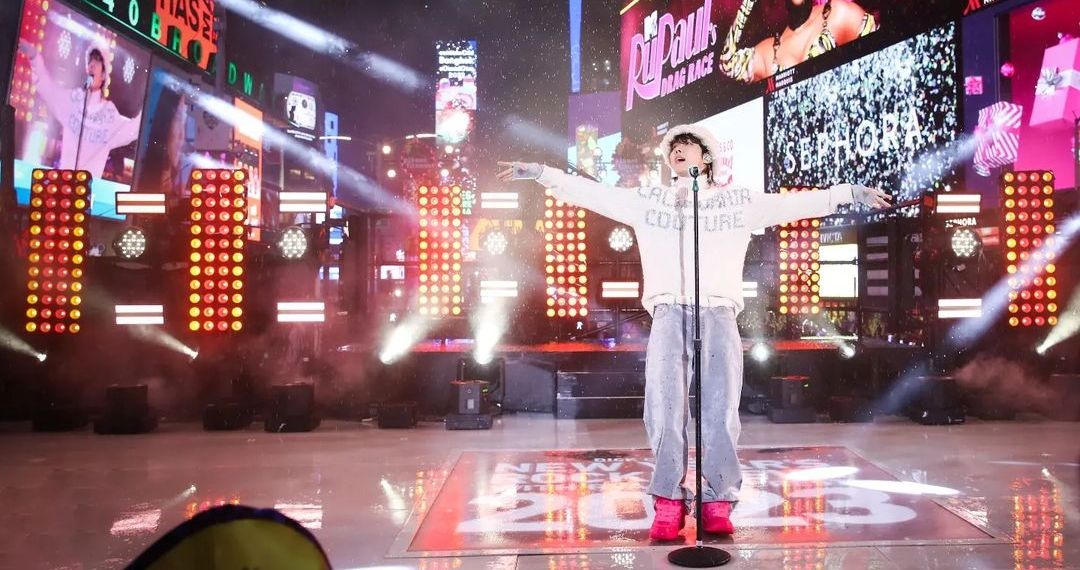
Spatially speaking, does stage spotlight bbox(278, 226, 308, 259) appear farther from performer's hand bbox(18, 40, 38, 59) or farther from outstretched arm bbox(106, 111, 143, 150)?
outstretched arm bbox(106, 111, 143, 150)

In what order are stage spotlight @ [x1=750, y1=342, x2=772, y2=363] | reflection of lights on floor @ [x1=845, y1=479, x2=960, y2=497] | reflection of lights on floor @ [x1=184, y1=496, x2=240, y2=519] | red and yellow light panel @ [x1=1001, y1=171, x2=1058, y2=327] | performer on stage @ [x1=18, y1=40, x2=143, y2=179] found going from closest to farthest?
reflection of lights on floor @ [x1=184, y1=496, x2=240, y2=519]
reflection of lights on floor @ [x1=845, y1=479, x2=960, y2=497]
red and yellow light panel @ [x1=1001, y1=171, x2=1058, y2=327]
stage spotlight @ [x1=750, y1=342, x2=772, y2=363]
performer on stage @ [x1=18, y1=40, x2=143, y2=179]

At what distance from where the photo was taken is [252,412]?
8961mm

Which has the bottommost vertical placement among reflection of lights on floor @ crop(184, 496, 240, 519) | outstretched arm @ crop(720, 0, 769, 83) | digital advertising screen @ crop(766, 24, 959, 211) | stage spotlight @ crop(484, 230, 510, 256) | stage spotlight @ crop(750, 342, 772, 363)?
reflection of lights on floor @ crop(184, 496, 240, 519)

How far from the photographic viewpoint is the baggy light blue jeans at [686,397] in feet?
13.9

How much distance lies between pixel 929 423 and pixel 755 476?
372 cm

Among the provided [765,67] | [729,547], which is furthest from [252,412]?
[765,67]

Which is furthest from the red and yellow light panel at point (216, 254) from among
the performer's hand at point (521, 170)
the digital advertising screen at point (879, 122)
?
the digital advertising screen at point (879, 122)

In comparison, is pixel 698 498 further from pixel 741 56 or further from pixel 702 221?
pixel 741 56

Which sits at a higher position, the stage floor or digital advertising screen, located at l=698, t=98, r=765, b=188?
digital advertising screen, located at l=698, t=98, r=765, b=188

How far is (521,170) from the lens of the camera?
4.47 m

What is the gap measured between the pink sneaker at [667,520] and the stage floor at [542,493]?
0.34 feet

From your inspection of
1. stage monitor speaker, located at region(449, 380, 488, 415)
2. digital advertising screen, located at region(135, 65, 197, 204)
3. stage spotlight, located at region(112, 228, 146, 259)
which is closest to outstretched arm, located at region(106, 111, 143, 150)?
digital advertising screen, located at region(135, 65, 197, 204)

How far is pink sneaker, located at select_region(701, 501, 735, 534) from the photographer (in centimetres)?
429

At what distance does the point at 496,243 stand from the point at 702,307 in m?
6.32
